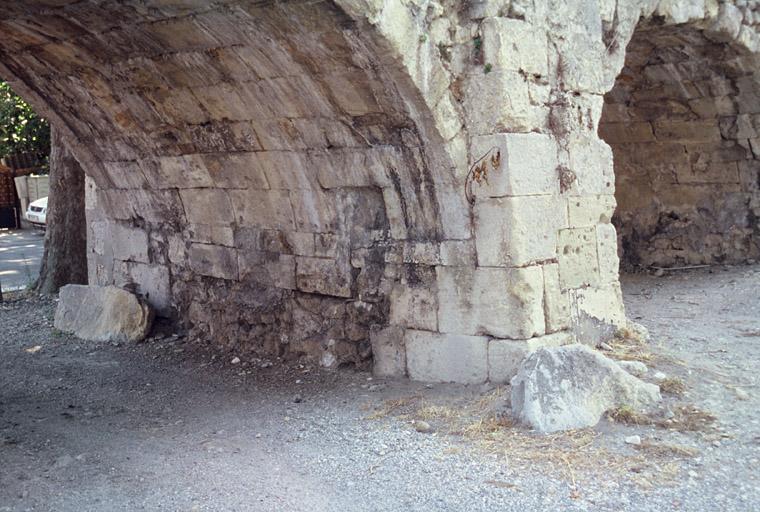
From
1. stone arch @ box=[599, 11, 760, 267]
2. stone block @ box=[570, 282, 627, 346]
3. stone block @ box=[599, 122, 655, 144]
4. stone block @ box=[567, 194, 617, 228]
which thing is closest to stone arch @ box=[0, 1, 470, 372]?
stone block @ box=[567, 194, 617, 228]

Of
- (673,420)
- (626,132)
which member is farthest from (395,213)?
(626,132)

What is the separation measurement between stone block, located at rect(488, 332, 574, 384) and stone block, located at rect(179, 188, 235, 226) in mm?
2654

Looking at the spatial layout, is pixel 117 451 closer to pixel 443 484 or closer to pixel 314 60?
pixel 443 484

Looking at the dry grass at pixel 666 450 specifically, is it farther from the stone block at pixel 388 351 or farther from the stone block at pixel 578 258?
the stone block at pixel 388 351

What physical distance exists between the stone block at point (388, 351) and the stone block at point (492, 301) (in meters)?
0.40

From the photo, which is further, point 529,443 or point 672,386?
point 672,386

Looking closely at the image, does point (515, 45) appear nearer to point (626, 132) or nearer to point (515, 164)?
point (515, 164)

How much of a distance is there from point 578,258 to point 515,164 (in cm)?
92

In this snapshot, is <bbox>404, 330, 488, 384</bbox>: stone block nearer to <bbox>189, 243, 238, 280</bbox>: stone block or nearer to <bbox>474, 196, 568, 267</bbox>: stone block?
Answer: <bbox>474, 196, 568, 267</bbox>: stone block

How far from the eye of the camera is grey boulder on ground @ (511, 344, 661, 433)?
15.3 ft

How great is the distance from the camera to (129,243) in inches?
328

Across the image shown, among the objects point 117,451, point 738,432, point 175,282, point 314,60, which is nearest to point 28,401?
point 117,451

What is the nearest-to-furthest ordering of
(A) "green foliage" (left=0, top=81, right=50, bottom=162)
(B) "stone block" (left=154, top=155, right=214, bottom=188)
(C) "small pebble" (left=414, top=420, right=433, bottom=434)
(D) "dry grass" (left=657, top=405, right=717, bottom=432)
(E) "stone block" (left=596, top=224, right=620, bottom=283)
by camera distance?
(D) "dry grass" (left=657, top=405, right=717, bottom=432), (C) "small pebble" (left=414, top=420, right=433, bottom=434), (E) "stone block" (left=596, top=224, right=620, bottom=283), (B) "stone block" (left=154, top=155, right=214, bottom=188), (A) "green foliage" (left=0, top=81, right=50, bottom=162)

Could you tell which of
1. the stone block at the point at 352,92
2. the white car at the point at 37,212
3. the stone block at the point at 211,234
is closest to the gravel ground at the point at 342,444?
the stone block at the point at 211,234
